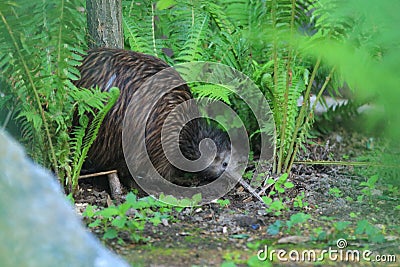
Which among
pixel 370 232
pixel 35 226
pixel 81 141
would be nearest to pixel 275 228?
pixel 370 232

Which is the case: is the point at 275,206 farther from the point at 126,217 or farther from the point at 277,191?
the point at 126,217

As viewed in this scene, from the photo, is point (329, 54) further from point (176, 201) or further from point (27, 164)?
point (176, 201)

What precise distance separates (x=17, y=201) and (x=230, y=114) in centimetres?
268

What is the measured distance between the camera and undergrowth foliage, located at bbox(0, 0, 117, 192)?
400 centimetres

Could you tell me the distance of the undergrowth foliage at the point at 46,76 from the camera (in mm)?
3996

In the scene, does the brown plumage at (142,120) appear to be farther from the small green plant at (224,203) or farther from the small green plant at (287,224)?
the small green plant at (287,224)

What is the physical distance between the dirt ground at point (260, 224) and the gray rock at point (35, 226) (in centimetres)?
70

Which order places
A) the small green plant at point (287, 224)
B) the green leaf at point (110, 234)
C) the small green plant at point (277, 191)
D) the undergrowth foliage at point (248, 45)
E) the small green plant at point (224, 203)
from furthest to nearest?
the undergrowth foliage at point (248, 45) < the small green plant at point (224, 203) < the small green plant at point (277, 191) < the small green plant at point (287, 224) < the green leaf at point (110, 234)

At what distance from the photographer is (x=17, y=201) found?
2.54 metres

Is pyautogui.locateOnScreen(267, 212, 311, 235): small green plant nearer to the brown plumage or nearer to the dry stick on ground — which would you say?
the dry stick on ground

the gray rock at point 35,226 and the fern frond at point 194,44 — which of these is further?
the fern frond at point 194,44

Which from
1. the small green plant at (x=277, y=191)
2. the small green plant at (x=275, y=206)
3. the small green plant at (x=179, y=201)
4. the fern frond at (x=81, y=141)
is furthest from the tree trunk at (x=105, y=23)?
the small green plant at (x=275, y=206)

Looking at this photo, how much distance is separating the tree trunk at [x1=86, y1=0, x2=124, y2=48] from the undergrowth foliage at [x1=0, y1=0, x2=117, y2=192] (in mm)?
601

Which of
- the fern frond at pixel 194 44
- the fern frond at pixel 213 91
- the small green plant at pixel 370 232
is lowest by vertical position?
the small green plant at pixel 370 232
